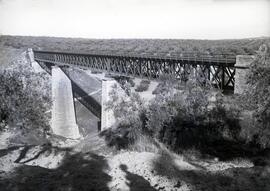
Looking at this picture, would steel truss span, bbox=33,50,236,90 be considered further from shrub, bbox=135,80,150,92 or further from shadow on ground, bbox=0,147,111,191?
shrub, bbox=135,80,150,92

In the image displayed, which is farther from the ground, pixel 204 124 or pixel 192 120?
pixel 192 120

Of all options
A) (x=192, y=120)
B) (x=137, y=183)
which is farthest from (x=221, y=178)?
(x=192, y=120)

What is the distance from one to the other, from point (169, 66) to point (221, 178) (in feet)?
44.0

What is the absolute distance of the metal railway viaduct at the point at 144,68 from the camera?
59.7ft

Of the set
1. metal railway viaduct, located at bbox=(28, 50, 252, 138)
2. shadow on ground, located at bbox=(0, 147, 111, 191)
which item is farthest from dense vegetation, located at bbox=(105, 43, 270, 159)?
shadow on ground, located at bbox=(0, 147, 111, 191)

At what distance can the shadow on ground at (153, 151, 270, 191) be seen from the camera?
32.0 feet

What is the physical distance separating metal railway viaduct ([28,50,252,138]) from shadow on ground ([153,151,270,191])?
260 inches

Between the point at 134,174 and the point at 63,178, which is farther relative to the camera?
the point at 134,174

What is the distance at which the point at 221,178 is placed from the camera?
10.4 m

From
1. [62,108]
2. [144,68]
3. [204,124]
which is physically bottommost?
[62,108]

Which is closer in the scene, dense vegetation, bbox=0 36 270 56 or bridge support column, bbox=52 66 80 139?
bridge support column, bbox=52 66 80 139

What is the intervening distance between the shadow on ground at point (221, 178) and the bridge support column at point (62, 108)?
23794 millimetres

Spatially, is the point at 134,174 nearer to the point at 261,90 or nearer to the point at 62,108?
the point at 261,90

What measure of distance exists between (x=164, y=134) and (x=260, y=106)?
Result: 20.0 feet
